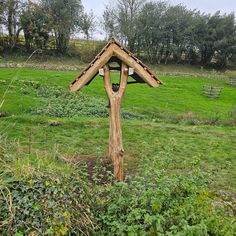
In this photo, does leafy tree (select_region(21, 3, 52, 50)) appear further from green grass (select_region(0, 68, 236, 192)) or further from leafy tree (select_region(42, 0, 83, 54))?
green grass (select_region(0, 68, 236, 192))

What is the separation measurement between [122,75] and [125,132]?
559 cm

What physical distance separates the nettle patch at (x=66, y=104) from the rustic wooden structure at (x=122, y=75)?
8.50 metres

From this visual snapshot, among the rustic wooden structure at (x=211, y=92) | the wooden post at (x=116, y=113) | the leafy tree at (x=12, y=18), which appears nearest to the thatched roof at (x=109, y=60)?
the wooden post at (x=116, y=113)

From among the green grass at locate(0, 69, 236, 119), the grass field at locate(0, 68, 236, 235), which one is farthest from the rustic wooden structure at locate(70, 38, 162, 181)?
the green grass at locate(0, 69, 236, 119)

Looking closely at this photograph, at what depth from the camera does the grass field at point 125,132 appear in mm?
6543

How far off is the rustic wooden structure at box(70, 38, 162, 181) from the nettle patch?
850cm

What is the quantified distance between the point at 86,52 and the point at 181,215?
132 ft

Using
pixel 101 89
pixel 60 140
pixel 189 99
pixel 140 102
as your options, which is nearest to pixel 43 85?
pixel 101 89

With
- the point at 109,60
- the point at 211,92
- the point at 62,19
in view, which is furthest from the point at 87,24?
the point at 109,60

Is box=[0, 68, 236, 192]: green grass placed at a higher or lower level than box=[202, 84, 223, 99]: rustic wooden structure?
higher

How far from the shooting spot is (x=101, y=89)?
26422 millimetres

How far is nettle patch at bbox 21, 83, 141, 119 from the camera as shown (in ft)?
57.1

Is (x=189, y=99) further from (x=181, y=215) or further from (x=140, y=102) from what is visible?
(x=181, y=215)

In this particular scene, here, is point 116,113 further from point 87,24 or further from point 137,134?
point 87,24
